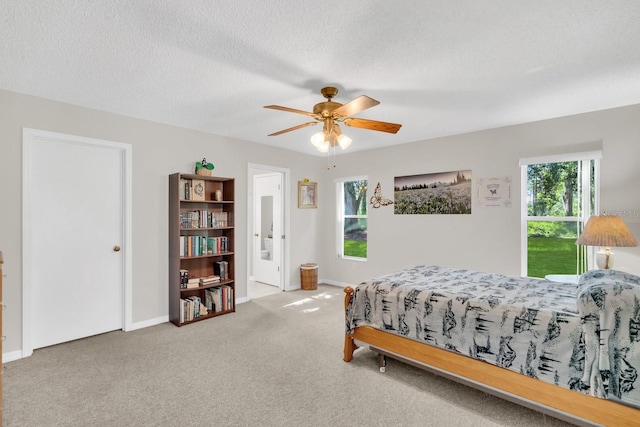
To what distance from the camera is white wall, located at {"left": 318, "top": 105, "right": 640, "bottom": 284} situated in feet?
10.4

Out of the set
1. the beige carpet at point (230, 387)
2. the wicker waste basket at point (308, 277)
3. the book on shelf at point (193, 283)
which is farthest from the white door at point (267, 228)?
the beige carpet at point (230, 387)

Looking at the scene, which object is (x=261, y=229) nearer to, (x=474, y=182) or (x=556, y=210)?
(x=474, y=182)

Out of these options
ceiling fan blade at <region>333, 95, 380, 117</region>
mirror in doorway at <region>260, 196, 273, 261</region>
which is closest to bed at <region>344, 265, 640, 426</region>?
ceiling fan blade at <region>333, 95, 380, 117</region>

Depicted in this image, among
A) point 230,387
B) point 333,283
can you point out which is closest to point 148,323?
point 230,387

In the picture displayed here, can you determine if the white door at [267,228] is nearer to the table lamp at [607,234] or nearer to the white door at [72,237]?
the white door at [72,237]

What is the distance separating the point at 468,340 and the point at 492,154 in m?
2.74

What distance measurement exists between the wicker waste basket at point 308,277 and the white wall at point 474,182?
1.67 feet

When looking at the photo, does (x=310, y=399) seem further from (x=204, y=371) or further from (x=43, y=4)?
(x=43, y=4)

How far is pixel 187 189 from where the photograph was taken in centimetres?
389

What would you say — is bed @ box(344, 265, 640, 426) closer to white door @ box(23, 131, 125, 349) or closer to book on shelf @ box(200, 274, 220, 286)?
book on shelf @ box(200, 274, 220, 286)

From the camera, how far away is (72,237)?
3209mm

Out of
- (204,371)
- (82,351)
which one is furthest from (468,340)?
(82,351)

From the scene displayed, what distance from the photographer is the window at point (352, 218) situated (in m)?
5.53

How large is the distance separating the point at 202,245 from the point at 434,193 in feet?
10.9
